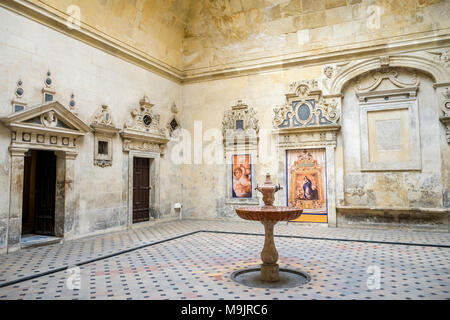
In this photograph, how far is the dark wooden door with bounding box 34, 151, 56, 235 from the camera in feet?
27.1

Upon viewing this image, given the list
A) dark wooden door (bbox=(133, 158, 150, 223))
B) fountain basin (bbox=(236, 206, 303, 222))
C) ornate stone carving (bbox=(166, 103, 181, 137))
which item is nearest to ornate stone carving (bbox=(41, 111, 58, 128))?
dark wooden door (bbox=(133, 158, 150, 223))

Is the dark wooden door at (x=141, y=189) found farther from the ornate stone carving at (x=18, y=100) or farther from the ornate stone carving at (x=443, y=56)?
the ornate stone carving at (x=443, y=56)

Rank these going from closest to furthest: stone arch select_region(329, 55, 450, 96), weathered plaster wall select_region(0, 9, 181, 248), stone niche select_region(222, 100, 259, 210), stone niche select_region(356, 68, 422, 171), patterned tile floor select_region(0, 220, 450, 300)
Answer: patterned tile floor select_region(0, 220, 450, 300) < weathered plaster wall select_region(0, 9, 181, 248) < stone arch select_region(329, 55, 450, 96) < stone niche select_region(356, 68, 422, 171) < stone niche select_region(222, 100, 259, 210)

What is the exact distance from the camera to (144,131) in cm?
1054

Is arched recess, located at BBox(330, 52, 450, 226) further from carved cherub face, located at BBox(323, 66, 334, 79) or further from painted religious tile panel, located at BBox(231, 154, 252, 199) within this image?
painted religious tile panel, located at BBox(231, 154, 252, 199)

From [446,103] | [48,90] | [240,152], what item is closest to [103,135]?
[48,90]

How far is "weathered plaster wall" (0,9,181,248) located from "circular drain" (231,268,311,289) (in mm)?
4936

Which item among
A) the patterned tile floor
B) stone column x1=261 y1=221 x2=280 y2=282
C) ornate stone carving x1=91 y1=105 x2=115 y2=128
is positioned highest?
ornate stone carving x1=91 y1=105 x2=115 y2=128

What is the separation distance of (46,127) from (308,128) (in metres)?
7.19

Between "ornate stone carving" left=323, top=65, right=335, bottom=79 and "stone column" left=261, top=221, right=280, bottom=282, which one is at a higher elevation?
"ornate stone carving" left=323, top=65, right=335, bottom=79

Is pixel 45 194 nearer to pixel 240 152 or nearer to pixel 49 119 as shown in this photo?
pixel 49 119

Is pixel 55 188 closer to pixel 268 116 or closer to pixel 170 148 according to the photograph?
pixel 170 148
